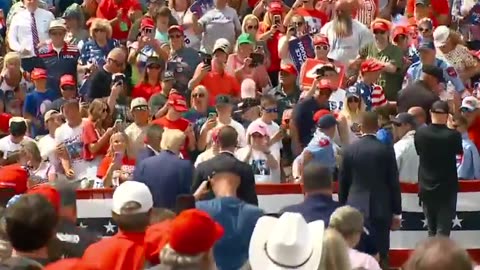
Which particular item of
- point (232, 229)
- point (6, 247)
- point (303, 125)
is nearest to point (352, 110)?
point (303, 125)

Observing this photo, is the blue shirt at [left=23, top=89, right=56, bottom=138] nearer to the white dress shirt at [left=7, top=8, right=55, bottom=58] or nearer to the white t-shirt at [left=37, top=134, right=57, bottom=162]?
the white t-shirt at [left=37, top=134, right=57, bottom=162]

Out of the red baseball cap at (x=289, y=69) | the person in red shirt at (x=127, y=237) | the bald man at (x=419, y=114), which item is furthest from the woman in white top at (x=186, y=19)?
the person in red shirt at (x=127, y=237)

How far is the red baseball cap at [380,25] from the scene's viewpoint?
16.0 metres

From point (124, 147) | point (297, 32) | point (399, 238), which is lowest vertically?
point (399, 238)

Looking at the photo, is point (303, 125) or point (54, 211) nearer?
point (54, 211)

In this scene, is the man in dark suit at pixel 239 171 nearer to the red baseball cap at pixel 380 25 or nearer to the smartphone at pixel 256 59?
the smartphone at pixel 256 59

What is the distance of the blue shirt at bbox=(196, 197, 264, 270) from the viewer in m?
8.69

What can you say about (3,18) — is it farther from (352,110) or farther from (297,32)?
(352,110)

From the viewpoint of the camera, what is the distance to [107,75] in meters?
16.0

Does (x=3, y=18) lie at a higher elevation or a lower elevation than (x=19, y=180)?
higher

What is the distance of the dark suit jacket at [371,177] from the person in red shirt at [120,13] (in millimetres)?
6931

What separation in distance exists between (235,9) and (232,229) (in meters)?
9.75

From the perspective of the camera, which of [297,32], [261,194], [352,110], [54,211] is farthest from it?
[297,32]

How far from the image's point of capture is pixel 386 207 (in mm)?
11555
